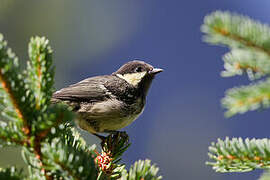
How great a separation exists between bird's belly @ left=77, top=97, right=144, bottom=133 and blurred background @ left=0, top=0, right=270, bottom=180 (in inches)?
48.8

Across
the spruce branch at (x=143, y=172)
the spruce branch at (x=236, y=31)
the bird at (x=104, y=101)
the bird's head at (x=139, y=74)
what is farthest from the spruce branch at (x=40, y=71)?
the bird's head at (x=139, y=74)

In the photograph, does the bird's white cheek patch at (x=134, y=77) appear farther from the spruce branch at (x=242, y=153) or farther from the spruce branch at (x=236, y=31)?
the spruce branch at (x=236, y=31)

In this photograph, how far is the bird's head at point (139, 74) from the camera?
322 cm

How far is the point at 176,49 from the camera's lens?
1167 cm

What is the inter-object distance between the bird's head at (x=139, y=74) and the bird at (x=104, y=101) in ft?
0.16

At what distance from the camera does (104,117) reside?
273cm

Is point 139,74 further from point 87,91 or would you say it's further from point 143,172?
point 143,172

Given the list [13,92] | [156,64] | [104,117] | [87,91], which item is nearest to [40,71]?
[13,92]

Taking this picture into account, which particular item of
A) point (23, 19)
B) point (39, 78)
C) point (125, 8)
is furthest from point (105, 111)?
point (125, 8)

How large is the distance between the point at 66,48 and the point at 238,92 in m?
6.65

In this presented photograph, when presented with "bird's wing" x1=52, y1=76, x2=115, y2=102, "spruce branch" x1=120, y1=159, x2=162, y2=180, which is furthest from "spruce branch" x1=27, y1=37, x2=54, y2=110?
"bird's wing" x1=52, y1=76, x2=115, y2=102

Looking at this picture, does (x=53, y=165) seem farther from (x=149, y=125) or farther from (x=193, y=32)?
(x=193, y=32)

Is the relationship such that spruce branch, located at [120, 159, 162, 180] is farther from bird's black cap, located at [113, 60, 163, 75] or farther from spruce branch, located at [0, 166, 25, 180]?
bird's black cap, located at [113, 60, 163, 75]

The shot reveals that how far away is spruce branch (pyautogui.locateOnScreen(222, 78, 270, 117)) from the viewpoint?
0.94 metres
